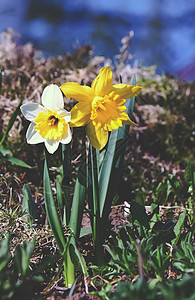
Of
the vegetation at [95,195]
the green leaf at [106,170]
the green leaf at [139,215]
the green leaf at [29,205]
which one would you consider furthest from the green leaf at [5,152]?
the green leaf at [139,215]

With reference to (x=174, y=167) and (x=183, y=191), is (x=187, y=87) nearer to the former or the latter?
(x=174, y=167)

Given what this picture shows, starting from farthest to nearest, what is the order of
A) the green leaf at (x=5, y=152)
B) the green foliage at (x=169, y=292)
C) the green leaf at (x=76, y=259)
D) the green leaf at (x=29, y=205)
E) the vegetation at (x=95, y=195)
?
1. the green leaf at (x=5, y=152)
2. the green leaf at (x=29, y=205)
3. the green leaf at (x=76, y=259)
4. the vegetation at (x=95, y=195)
5. the green foliage at (x=169, y=292)

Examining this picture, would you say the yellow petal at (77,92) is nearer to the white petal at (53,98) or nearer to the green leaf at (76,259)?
the white petal at (53,98)

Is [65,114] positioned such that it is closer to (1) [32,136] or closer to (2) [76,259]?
(1) [32,136]

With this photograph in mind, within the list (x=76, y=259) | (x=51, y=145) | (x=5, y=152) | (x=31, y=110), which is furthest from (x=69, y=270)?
(x=5, y=152)

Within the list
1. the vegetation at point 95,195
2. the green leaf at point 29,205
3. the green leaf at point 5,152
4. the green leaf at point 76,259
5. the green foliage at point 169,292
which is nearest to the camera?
the green foliage at point 169,292

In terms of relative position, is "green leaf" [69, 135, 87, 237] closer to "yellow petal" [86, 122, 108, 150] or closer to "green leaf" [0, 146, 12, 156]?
"yellow petal" [86, 122, 108, 150]

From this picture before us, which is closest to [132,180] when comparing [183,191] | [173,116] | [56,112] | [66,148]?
[183,191]
